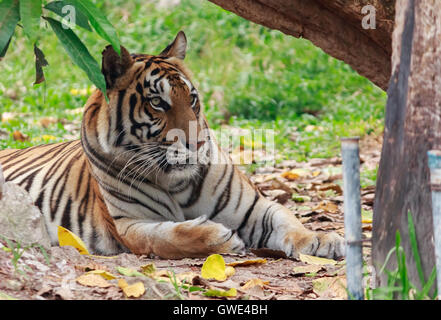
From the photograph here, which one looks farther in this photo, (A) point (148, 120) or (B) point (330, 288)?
(A) point (148, 120)

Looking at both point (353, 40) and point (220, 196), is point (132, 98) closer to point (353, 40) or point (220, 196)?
point (220, 196)

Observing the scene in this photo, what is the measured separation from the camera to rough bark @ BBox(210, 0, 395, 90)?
3871 mm

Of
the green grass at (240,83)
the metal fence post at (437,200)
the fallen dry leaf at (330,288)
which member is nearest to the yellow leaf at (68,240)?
the fallen dry leaf at (330,288)

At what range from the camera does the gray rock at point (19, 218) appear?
2758mm

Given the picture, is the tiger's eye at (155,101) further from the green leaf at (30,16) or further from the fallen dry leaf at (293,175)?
the fallen dry leaf at (293,175)

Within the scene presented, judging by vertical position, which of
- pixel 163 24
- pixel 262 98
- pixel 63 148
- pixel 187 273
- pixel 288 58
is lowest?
pixel 187 273

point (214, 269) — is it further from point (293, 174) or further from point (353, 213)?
point (293, 174)

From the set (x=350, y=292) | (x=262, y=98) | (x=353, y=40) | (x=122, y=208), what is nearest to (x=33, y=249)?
(x=122, y=208)

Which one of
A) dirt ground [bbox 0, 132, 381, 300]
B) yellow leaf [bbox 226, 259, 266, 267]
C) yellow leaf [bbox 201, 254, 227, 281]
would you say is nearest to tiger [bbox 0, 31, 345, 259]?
dirt ground [bbox 0, 132, 381, 300]

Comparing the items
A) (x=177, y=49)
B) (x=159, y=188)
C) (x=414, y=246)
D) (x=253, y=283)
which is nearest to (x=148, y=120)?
(x=159, y=188)

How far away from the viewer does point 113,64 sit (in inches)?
145

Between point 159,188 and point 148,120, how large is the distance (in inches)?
16.4

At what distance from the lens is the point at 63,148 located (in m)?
4.77
